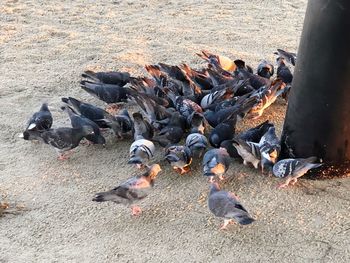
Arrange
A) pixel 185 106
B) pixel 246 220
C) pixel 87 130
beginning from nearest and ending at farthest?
pixel 246 220
pixel 87 130
pixel 185 106

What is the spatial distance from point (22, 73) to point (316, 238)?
12.7ft

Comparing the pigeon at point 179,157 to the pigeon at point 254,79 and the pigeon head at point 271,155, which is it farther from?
the pigeon at point 254,79

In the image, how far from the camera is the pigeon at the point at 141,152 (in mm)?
4148

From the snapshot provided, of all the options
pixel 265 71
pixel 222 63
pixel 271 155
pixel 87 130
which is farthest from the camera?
pixel 222 63

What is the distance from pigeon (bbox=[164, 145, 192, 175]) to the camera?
411 centimetres

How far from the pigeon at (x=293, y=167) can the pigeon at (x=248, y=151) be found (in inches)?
7.6

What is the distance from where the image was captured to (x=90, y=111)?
4.85 meters

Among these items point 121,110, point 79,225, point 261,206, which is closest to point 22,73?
Answer: point 121,110

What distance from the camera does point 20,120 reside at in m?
5.14

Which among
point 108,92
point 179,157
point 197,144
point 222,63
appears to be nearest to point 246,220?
point 179,157

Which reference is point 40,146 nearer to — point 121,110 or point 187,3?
point 121,110

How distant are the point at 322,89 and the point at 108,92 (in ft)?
6.65

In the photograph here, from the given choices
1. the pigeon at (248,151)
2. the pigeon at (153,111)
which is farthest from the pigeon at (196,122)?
the pigeon at (248,151)

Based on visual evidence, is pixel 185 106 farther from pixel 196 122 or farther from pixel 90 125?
pixel 90 125
